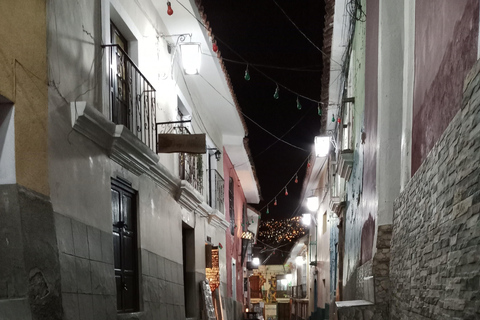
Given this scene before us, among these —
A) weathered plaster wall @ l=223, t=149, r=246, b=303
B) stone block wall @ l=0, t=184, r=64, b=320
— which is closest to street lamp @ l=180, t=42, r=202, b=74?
stone block wall @ l=0, t=184, r=64, b=320

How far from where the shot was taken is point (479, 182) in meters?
3.48

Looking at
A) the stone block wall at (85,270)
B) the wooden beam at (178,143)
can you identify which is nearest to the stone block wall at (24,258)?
the stone block wall at (85,270)

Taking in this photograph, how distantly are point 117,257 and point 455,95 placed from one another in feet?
19.2

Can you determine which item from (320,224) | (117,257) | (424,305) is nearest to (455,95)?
(424,305)

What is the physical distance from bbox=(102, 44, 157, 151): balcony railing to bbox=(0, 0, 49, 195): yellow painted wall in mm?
2129

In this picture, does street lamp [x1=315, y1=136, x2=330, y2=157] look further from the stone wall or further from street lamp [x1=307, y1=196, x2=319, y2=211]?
the stone wall

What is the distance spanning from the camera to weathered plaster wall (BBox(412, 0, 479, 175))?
13.6 ft

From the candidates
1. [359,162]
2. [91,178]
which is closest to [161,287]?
[91,178]

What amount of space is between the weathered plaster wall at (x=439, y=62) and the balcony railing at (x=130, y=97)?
4293mm

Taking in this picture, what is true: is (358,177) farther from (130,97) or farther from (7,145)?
(7,145)

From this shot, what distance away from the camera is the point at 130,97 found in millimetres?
9836

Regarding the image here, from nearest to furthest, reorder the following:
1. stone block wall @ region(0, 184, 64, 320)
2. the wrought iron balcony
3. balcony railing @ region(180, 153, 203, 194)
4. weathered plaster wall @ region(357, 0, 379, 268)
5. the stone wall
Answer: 1. the stone wall
2. stone block wall @ region(0, 184, 64, 320)
3. weathered plaster wall @ region(357, 0, 379, 268)
4. the wrought iron balcony
5. balcony railing @ region(180, 153, 203, 194)

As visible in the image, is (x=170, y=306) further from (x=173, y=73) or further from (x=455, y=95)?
(x=455, y=95)

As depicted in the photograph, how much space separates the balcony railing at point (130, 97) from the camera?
8.95m
